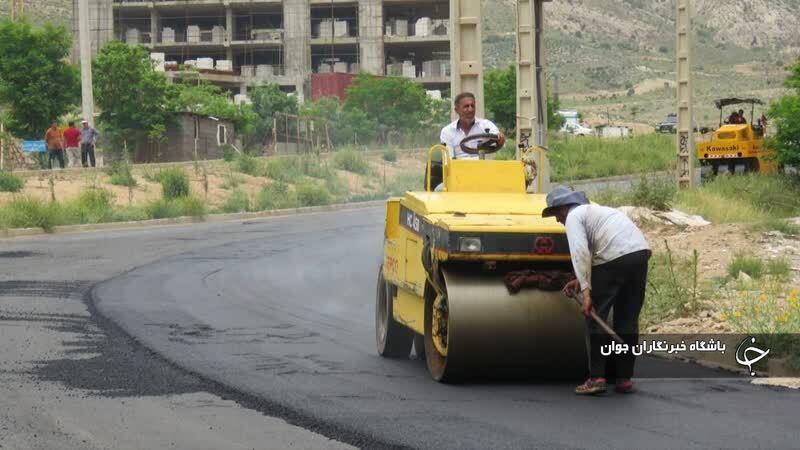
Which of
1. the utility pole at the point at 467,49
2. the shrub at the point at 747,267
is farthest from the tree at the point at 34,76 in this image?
the shrub at the point at 747,267

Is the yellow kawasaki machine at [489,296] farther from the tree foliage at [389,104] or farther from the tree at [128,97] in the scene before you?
the tree foliage at [389,104]

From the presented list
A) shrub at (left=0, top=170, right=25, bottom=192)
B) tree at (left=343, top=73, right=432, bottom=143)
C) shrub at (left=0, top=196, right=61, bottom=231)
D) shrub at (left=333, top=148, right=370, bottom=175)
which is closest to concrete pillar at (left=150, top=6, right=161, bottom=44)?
tree at (left=343, top=73, right=432, bottom=143)

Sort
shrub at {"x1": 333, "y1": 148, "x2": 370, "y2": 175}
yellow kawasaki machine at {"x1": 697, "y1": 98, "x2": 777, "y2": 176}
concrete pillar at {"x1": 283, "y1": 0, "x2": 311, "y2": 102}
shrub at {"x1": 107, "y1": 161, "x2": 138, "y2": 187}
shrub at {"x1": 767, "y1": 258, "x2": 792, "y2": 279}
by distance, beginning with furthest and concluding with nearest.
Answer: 1. concrete pillar at {"x1": 283, "y1": 0, "x2": 311, "y2": 102}
2. shrub at {"x1": 333, "y1": 148, "x2": 370, "y2": 175}
3. shrub at {"x1": 107, "y1": 161, "x2": 138, "y2": 187}
4. yellow kawasaki machine at {"x1": 697, "y1": 98, "x2": 777, "y2": 176}
5. shrub at {"x1": 767, "y1": 258, "x2": 792, "y2": 279}

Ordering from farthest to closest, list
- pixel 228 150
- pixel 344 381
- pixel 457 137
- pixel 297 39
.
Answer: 1. pixel 297 39
2. pixel 228 150
3. pixel 457 137
4. pixel 344 381

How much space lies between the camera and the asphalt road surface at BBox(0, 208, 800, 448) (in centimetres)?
898

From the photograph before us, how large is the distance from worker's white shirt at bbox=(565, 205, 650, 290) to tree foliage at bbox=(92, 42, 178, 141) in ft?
171

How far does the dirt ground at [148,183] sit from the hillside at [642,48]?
184ft

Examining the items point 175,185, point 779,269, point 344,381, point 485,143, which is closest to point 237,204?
point 175,185

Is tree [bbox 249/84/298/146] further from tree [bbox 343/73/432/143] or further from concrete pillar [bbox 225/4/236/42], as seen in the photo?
concrete pillar [bbox 225/4/236/42]

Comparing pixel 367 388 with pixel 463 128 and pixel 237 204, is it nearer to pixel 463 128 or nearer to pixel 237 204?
pixel 463 128

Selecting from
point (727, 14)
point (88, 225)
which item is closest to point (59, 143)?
point (88, 225)

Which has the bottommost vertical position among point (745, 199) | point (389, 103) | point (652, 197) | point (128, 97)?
point (745, 199)

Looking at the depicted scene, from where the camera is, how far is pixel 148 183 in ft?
141

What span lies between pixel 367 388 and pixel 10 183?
2951cm
